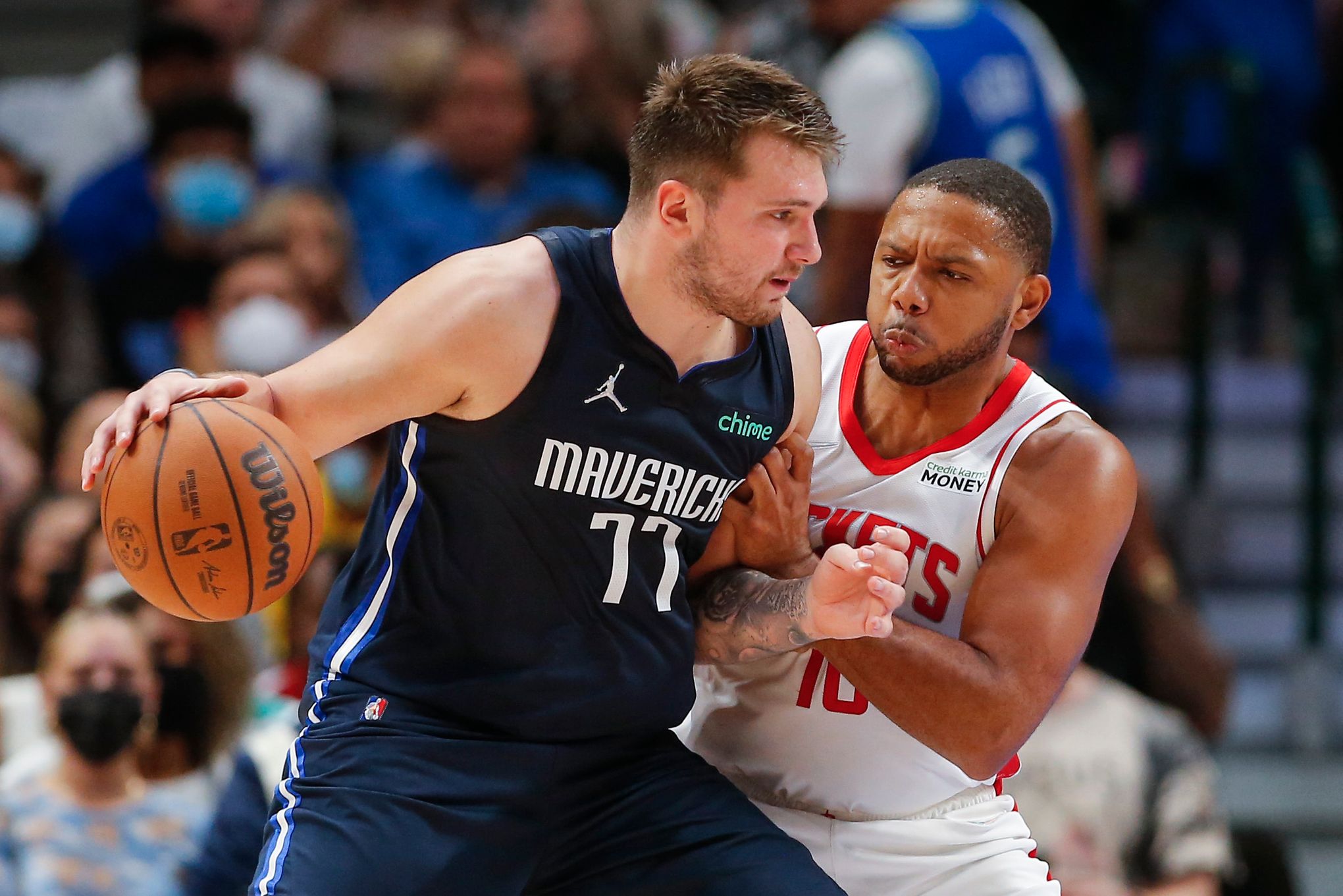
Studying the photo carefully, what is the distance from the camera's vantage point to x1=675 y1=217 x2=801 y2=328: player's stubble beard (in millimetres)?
3426

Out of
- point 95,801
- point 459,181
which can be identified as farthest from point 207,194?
point 95,801

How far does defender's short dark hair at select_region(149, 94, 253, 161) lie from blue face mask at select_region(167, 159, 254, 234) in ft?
0.56

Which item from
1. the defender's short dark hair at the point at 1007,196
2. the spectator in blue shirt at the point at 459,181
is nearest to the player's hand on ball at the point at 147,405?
the defender's short dark hair at the point at 1007,196

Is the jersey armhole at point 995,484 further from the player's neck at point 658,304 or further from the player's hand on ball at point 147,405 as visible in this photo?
the player's hand on ball at point 147,405

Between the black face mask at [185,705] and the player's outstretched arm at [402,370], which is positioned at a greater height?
the player's outstretched arm at [402,370]

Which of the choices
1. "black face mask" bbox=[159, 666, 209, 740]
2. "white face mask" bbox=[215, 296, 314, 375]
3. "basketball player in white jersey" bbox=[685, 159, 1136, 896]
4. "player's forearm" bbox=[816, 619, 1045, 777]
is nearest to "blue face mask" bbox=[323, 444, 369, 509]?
"white face mask" bbox=[215, 296, 314, 375]

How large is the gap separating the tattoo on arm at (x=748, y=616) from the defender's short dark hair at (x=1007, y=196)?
0.82 m

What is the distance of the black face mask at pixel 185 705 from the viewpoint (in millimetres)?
5426

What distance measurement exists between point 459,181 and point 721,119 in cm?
447

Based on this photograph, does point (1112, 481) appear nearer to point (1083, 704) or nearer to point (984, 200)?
point (984, 200)

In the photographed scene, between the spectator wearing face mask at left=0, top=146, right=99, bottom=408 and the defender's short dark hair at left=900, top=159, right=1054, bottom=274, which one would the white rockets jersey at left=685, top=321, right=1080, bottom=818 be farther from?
the spectator wearing face mask at left=0, top=146, right=99, bottom=408

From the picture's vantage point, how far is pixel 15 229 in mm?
7277

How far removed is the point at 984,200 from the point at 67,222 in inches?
200

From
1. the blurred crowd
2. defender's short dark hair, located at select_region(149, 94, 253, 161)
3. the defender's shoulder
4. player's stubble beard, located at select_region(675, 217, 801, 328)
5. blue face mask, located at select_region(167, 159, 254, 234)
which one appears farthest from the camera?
defender's short dark hair, located at select_region(149, 94, 253, 161)
